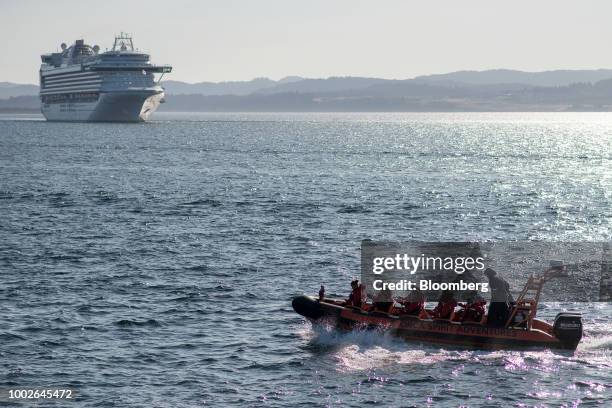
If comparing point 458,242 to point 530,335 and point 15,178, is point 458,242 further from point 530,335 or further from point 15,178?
point 15,178

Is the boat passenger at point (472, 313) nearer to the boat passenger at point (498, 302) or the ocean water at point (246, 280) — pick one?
the boat passenger at point (498, 302)

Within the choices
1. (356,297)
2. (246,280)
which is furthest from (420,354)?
(246,280)

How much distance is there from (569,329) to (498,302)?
90.8 inches

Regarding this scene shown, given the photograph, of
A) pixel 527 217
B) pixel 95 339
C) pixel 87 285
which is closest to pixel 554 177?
pixel 527 217

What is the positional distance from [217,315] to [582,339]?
41.5ft

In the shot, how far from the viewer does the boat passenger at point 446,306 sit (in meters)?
29.7

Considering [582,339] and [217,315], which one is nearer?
[582,339]

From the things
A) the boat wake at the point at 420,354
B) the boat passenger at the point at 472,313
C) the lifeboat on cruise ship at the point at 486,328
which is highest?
the boat passenger at the point at 472,313

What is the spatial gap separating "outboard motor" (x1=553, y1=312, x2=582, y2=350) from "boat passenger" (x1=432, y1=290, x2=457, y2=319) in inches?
128

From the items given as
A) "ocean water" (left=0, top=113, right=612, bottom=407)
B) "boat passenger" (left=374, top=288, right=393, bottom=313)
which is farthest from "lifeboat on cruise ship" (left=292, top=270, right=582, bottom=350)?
"ocean water" (left=0, top=113, right=612, bottom=407)

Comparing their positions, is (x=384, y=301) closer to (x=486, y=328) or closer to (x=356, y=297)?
(x=356, y=297)

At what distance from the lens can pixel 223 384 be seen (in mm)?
25672

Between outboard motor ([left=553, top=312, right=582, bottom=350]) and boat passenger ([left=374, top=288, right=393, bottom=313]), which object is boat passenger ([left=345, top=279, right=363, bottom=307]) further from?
outboard motor ([left=553, top=312, right=582, bottom=350])

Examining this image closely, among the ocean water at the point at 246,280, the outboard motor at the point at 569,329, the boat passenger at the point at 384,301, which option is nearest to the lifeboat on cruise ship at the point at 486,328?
the outboard motor at the point at 569,329
